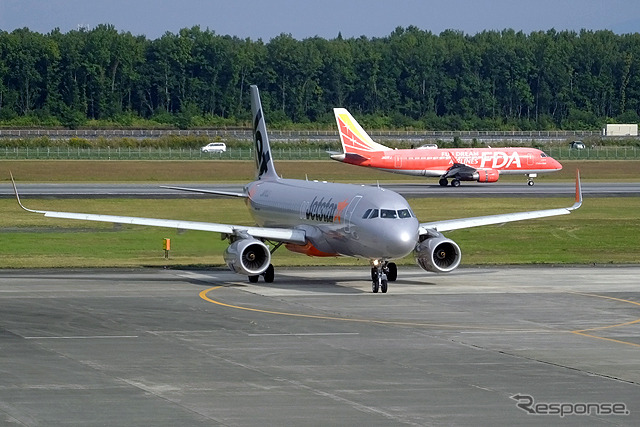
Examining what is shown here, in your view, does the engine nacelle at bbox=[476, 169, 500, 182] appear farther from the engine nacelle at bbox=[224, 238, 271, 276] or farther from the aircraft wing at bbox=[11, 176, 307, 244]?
the engine nacelle at bbox=[224, 238, 271, 276]

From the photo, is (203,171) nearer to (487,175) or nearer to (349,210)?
(487,175)

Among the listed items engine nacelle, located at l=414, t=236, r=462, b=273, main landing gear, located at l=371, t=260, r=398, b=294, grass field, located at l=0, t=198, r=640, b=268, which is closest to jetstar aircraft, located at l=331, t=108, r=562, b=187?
grass field, located at l=0, t=198, r=640, b=268

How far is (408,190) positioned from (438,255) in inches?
2380

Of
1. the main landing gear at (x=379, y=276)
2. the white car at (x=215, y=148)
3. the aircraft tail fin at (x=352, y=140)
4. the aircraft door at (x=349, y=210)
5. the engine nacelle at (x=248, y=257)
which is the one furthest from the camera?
the white car at (x=215, y=148)

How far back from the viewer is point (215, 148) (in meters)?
174

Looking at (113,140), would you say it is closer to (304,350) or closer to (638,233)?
(638,233)

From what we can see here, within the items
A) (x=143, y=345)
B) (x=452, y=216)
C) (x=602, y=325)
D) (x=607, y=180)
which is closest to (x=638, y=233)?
(x=452, y=216)

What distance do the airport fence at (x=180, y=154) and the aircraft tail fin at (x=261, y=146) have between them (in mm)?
97644

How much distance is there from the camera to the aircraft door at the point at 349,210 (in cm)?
4106

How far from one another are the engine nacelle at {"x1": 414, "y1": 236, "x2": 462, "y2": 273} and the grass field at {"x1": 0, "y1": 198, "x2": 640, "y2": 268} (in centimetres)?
960

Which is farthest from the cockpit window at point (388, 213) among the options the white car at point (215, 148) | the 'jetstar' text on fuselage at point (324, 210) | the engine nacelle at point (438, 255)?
the white car at point (215, 148)

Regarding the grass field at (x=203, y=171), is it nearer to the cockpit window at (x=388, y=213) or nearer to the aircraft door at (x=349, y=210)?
the aircraft door at (x=349, y=210)

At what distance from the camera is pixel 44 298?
39.0 m

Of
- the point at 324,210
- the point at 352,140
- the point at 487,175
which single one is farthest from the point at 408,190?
the point at 324,210
